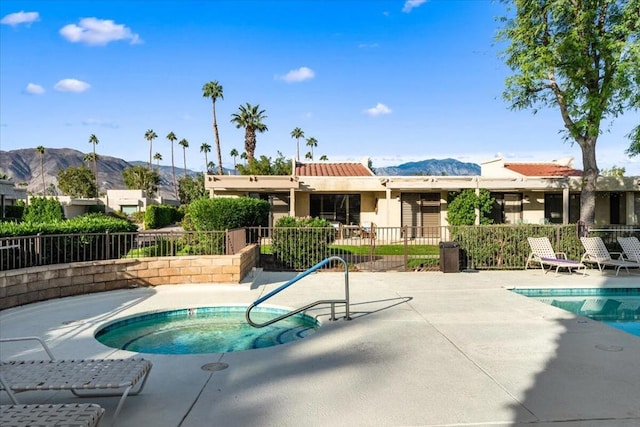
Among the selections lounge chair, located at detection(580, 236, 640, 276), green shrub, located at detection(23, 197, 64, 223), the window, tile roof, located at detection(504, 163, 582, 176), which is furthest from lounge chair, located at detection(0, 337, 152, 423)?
green shrub, located at detection(23, 197, 64, 223)

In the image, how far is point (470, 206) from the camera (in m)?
23.5

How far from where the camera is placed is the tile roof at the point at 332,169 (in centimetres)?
2722

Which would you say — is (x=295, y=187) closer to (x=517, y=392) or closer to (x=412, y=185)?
(x=412, y=185)

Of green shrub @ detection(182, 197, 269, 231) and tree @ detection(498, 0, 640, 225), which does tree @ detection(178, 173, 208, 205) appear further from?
tree @ detection(498, 0, 640, 225)

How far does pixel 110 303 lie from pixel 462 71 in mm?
20499

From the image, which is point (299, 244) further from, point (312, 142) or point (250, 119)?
point (312, 142)

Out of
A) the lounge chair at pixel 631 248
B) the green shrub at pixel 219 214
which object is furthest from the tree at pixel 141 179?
the lounge chair at pixel 631 248

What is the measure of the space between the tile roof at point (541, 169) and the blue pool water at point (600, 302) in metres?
17.0

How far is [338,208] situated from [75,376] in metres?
22.3

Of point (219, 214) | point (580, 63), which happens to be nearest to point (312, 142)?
point (580, 63)

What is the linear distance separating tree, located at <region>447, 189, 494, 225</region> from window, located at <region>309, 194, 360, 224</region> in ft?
17.8

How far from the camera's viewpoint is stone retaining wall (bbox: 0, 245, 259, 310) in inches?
320

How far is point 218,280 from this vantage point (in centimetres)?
1045

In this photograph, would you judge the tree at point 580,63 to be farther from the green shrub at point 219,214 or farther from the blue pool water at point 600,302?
the green shrub at point 219,214
